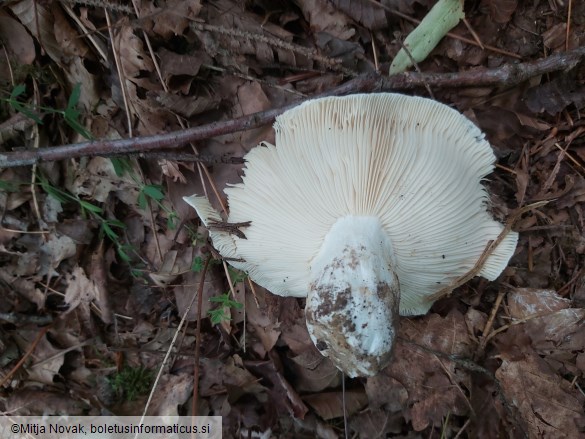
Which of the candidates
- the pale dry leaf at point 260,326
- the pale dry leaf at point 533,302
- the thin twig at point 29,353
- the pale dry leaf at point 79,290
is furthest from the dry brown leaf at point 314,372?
the thin twig at point 29,353

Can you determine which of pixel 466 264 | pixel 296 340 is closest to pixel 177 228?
pixel 296 340

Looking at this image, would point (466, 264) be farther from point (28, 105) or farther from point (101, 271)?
point (28, 105)

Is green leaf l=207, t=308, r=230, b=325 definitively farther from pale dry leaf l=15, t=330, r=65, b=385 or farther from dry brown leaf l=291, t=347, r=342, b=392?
pale dry leaf l=15, t=330, r=65, b=385

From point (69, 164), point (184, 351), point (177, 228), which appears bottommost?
point (184, 351)

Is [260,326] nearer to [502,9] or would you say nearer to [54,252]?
[54,252]

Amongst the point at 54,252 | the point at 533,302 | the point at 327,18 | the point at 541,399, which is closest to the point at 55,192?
the point at 54,252

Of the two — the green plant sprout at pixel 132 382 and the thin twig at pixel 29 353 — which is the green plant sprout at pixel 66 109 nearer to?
the thin twig at pixel 29 353

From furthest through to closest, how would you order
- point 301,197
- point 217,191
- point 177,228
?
1. point 177,228
2. point 217,191
3. point 301,197
